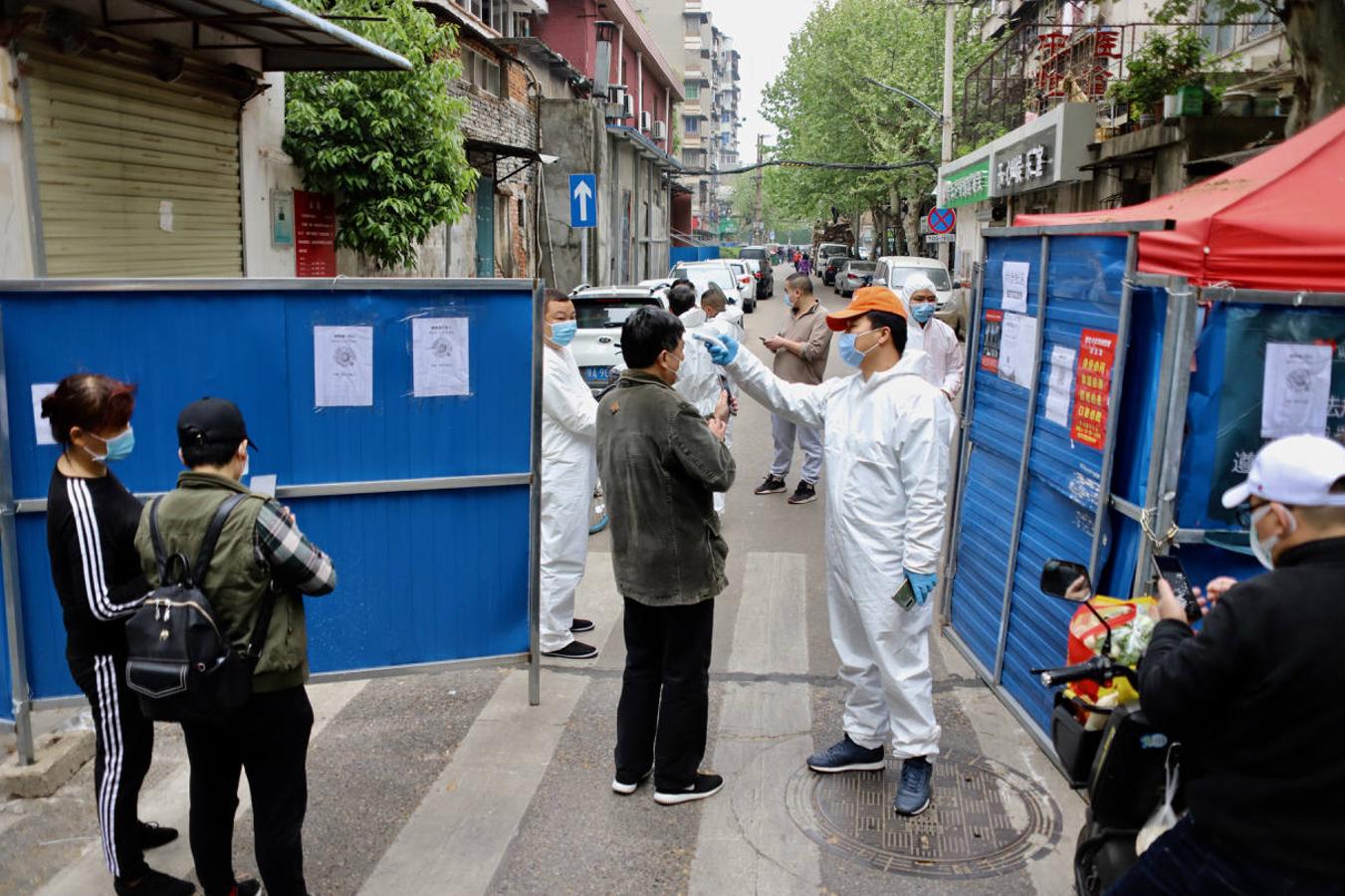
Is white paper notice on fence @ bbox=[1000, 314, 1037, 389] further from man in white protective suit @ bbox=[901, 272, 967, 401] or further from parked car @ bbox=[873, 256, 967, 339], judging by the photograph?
parked car @ bbox=[873, 256, 967, 339]

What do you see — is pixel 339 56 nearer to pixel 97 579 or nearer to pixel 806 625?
pixel 806 625

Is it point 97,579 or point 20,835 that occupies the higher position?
point 97,579

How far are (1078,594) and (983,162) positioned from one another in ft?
83.9

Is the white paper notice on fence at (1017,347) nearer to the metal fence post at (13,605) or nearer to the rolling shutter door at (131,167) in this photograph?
the metal fence post at (13,605)

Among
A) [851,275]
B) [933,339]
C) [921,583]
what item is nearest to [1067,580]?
[921,583]

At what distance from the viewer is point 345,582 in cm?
500

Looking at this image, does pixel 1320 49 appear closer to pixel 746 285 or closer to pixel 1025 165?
pixel 1025 165

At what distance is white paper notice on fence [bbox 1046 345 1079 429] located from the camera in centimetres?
484

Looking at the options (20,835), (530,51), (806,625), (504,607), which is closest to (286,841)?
(20,835)

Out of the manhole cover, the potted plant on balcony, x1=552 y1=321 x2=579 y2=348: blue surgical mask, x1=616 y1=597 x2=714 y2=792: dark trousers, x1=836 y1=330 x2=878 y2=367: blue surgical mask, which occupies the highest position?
the potted plant on balcony

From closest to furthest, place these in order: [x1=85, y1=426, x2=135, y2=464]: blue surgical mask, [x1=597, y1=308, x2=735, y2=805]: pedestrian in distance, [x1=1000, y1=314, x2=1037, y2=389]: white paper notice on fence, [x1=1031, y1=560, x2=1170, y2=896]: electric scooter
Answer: [x1=1031, y1=560, x2=1170, y2=896]: electric scooter, [x1=85, y1=426, x2=135, y2=464]: blue surgical mask, [x1=597, y1=308, x2=735, y2=805]: pedestrian in distance, [x1=1000, y1=314, x2=1037, y2=389]: white paper notice on fence

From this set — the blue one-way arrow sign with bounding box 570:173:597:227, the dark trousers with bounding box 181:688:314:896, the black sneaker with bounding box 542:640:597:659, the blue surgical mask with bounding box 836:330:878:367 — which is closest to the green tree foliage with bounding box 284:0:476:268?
the blue one-way arrow sign with bounding box 570:173:597:227

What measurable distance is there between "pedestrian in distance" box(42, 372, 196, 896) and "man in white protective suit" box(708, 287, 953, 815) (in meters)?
2.63

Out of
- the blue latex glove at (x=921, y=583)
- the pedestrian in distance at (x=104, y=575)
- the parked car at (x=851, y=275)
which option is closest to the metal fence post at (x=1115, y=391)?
the blue latex glove at (x=921, y=583)
